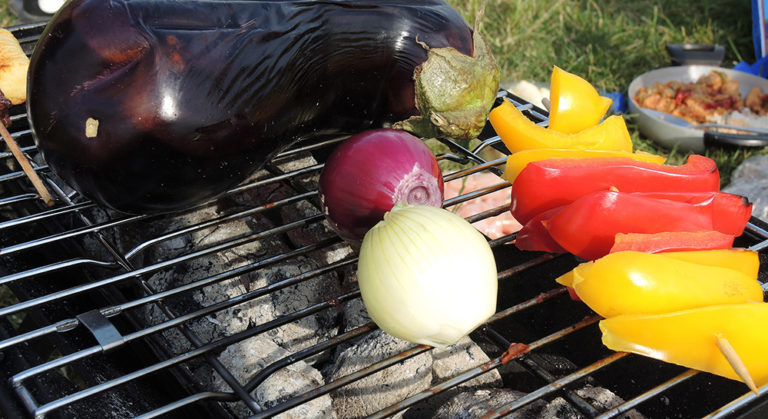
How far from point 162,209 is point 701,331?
107 centimetres

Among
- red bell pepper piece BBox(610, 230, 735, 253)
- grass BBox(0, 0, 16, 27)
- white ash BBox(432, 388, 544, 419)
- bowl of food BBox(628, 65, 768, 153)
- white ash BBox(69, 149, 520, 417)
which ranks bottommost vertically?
grass BBox(0, 0, 16, 27)

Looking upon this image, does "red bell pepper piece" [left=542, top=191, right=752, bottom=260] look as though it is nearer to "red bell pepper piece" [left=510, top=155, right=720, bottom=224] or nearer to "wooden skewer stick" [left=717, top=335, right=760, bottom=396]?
"red bell pepper piece" [left=510, top=155, right=720, bottom=224]

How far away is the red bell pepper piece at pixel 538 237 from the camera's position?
58.4 inches

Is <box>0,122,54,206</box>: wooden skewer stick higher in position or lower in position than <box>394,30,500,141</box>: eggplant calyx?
lower

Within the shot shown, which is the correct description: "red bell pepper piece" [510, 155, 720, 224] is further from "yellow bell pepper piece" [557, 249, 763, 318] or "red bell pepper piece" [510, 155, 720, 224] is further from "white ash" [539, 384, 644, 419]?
"white ash" [539, 384, 644, 419]

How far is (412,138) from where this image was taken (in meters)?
1.48

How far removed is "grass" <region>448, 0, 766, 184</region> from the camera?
13.5ft

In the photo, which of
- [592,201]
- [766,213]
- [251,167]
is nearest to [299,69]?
[251,167]

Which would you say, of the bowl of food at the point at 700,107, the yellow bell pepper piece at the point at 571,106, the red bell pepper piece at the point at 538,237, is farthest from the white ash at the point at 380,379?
the bowl of food at the point at 700,107

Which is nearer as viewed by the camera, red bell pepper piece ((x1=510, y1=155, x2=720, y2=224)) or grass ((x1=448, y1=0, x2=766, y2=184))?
red bell pepper piece ((x1=510, y1=155, x2=720, y2=224))

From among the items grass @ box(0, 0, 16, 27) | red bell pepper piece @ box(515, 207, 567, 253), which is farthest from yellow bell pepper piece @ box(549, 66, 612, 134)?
grass @ box(0, 0, 16, 27)

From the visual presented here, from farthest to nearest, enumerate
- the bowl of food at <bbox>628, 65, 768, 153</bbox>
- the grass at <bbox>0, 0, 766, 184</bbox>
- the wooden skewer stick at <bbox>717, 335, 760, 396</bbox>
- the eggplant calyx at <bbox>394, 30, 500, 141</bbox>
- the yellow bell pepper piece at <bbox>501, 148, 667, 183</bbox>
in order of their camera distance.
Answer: the grass at <bbox>0, 0, 766, 184</bbox> → the bowl of food at <bbox>628, 65, 768, 153</bbox> → the eggplant calyx at <bbox>394, 30, 500, 141</bbox> → the yellow bell pepper piece at <bbox>501, 148, 667, 183</bbox> → the wooden skewer stick at <bbox>717, 335, 760, 396</bbox>

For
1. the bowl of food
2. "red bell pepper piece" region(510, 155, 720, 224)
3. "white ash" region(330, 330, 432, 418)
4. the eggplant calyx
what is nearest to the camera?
"white ash" region(330, 330, 432, 418)

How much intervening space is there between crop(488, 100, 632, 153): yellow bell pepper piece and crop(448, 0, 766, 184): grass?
2.26m
